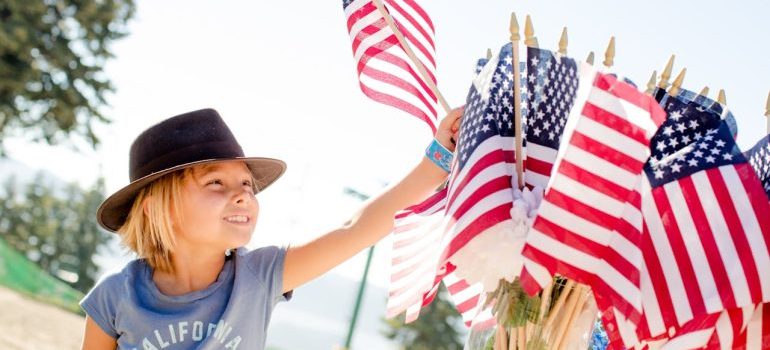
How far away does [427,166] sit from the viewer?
2.46 meters

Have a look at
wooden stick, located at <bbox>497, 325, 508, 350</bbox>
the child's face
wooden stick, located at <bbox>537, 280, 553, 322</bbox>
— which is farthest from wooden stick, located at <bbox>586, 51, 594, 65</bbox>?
the child's face

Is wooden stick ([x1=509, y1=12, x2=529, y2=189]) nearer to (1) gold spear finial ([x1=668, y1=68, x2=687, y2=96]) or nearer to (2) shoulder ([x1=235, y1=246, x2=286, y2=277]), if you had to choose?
(1) gold spear finial ([x1=668, y1=68, x2=687, y2=96])

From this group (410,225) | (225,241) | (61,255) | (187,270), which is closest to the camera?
(410,225)

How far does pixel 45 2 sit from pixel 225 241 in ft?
63.9

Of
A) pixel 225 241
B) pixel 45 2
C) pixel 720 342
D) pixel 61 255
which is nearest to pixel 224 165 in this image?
pixel 225 241

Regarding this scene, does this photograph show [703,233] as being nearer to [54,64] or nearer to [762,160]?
[762,160]

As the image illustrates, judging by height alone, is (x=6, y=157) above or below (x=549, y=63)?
below

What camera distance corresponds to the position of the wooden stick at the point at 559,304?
1899 mm

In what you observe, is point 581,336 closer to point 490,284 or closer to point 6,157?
point 490,284

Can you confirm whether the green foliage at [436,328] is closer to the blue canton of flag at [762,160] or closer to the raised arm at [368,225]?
the raised arm at [368,225]

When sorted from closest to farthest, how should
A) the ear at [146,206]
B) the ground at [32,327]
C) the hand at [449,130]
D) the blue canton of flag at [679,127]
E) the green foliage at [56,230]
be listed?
the blue canton of flag at [679,127] < the hand at [449,130] < the ear at [146,206] < the ground at [32,327] < the green foliage at [56,230]

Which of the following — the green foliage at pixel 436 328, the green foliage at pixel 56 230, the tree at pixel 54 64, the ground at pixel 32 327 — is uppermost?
the tree at pixel 54 64

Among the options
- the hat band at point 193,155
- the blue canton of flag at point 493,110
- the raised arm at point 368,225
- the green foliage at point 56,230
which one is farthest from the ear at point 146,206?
the green foliage at point 56,230

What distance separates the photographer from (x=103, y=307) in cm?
294
